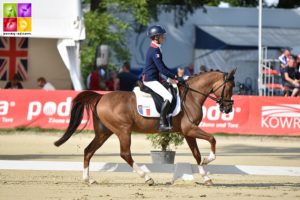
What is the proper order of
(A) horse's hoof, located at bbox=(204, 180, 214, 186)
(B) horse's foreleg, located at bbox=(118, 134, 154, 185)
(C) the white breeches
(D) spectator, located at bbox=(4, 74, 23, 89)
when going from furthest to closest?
(D) spectator, located at bbox=(4, 74, 23, 89) < (C) the white breeches < (A) horse's hoof, located at bbox=(204, 180, 214, 186) < (B) horse's foreleg, located at bbox=(118, 134, 154, 185)

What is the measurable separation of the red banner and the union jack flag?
9.86 feet

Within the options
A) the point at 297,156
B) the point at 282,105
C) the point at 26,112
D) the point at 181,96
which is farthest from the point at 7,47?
the point at 181,96

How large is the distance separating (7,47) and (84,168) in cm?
1361

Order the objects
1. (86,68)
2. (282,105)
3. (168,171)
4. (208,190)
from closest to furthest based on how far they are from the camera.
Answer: (208,190), (168,171), (282,105), (86,68)

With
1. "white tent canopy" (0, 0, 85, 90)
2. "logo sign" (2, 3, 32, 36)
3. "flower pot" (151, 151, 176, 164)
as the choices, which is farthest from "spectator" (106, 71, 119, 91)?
"flower pot" (151, 151, 176, 164)

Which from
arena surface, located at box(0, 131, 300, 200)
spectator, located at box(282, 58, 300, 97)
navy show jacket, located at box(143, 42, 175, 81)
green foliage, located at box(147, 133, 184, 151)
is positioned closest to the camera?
arena surface, located at box(0, 131, 300, 200)

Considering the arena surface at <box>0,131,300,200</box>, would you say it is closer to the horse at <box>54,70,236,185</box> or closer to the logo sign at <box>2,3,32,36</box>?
the horse at <box>54,70,236,185</box>

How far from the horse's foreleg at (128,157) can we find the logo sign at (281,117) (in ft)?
35.2

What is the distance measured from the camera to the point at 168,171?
13148 millimetres

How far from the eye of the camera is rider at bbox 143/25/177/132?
13016mm

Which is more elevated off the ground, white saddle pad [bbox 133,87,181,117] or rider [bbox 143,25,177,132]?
rider [bbox 143,25,177,132]

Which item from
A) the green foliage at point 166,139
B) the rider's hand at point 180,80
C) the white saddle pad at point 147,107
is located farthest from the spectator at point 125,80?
the white saddle pad at point 147,107

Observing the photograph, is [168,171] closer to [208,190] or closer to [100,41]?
[208,190]

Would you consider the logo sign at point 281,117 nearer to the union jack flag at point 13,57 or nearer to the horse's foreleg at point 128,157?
the union jack flag at point 13,57
